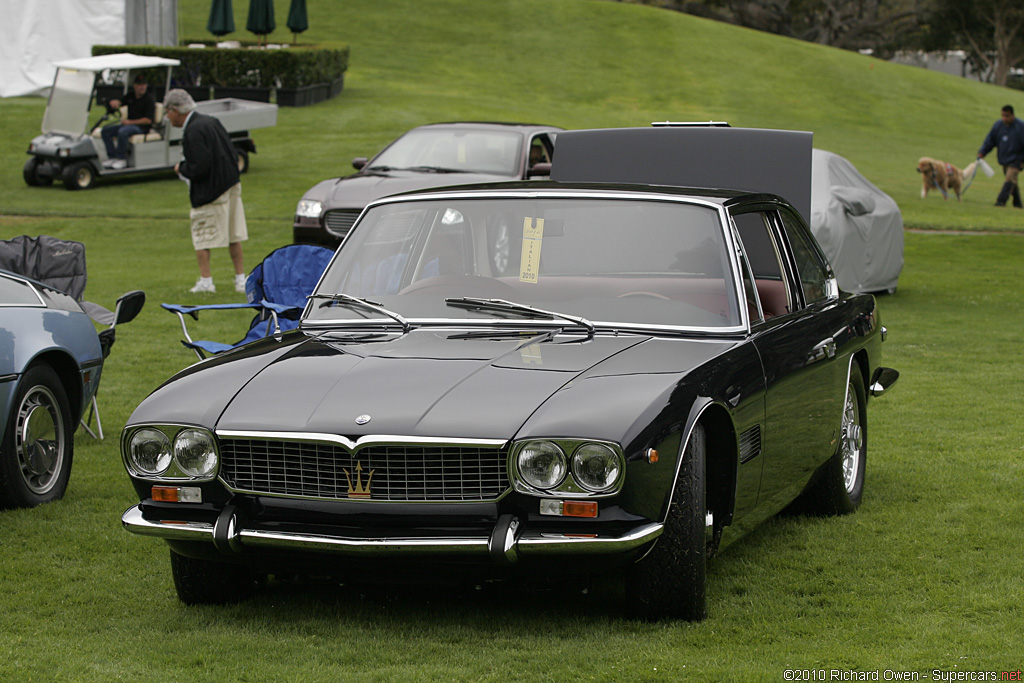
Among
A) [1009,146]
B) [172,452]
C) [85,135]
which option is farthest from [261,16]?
[172,452]

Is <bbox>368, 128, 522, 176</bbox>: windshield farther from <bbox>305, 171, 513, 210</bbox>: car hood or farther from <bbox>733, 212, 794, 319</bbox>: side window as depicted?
<bbox>733, 212, 794, 319</bbox>: side window

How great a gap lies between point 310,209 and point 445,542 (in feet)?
36.6

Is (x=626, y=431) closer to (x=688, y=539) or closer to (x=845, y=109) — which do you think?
(x=688, y=539)

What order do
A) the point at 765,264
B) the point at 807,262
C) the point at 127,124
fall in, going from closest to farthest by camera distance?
the point at 765,264 < the point at 807,262 < the point at 127,124

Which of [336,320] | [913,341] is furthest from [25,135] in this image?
[336,320]

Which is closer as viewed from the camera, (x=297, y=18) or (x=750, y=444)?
(x=750, y=444)

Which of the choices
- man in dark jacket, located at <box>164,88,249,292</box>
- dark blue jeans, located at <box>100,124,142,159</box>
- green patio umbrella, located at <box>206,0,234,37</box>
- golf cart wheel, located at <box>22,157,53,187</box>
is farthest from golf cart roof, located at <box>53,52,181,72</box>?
green patio umbrella, located at <box>206,0,234,37</box>

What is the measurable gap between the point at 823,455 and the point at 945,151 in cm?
3913

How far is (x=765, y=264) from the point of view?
6.07 meters

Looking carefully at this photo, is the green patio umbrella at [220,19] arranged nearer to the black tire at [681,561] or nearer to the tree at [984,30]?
the black tire at [681,561]

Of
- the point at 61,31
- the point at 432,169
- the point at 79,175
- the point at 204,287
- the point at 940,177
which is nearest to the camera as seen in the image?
the point at 204,287

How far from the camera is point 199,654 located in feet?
14.0

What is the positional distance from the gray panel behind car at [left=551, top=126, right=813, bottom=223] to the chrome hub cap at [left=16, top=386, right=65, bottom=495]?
4100 mm

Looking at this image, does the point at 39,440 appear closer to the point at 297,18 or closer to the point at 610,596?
the point at 610,596
